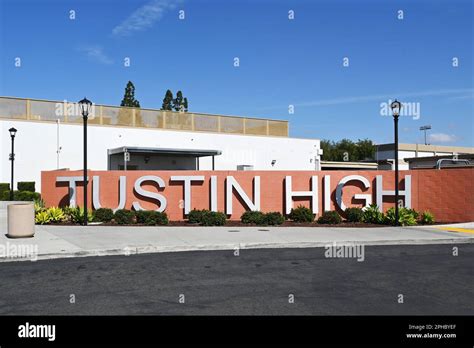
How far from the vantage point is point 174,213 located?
1905cm

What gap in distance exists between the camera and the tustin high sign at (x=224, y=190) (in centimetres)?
1903

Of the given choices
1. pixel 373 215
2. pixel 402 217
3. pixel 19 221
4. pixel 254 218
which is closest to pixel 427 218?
pixel 402 217

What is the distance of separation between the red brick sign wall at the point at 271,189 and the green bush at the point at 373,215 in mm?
833

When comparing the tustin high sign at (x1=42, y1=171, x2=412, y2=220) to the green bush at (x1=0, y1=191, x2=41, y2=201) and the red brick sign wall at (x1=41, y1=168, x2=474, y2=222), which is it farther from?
the green bush at (x1=0, y1=191, x2=41, y2=201)

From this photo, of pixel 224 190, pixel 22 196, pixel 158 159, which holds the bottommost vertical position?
pixel 22 196

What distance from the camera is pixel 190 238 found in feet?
44.9

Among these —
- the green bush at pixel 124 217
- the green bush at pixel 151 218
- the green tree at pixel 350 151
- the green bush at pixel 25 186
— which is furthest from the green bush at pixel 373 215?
the green tree at pixel 350 151

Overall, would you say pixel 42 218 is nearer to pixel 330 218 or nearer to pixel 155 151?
pixel 330 218

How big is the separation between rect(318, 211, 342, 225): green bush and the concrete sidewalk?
1511 millimetres

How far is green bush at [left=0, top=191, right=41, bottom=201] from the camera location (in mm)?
25062

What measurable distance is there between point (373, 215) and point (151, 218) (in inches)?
336
